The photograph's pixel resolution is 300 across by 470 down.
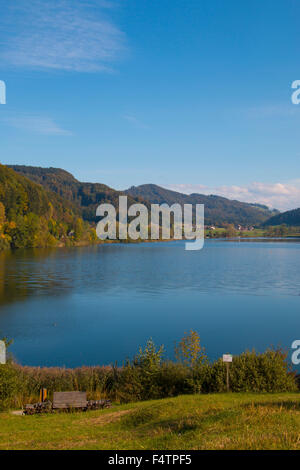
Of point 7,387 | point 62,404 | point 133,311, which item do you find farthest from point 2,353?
point 133,311

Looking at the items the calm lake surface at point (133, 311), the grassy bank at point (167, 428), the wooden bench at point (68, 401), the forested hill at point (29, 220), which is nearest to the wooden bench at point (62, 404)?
the wooden bench at point (68, 401)

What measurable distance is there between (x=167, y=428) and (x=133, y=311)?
29324mm

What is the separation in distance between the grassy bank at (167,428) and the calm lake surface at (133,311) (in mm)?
11918

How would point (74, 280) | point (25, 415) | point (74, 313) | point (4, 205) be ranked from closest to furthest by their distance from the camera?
point (25, 415), point (74, 313), point (74, 280), point (4, 205)

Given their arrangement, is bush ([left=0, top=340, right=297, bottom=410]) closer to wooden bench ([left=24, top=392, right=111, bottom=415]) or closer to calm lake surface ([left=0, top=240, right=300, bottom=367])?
wooden bench ([left=24, top=392, right=111, bottom=415])

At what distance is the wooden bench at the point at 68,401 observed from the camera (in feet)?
47.1

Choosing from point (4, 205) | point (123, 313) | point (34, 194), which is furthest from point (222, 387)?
point (34, 194)

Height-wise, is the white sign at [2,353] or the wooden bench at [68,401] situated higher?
the white sign at [2,353]

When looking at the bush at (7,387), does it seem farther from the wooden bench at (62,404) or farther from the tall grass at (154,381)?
the wooden bench at (62,404)
